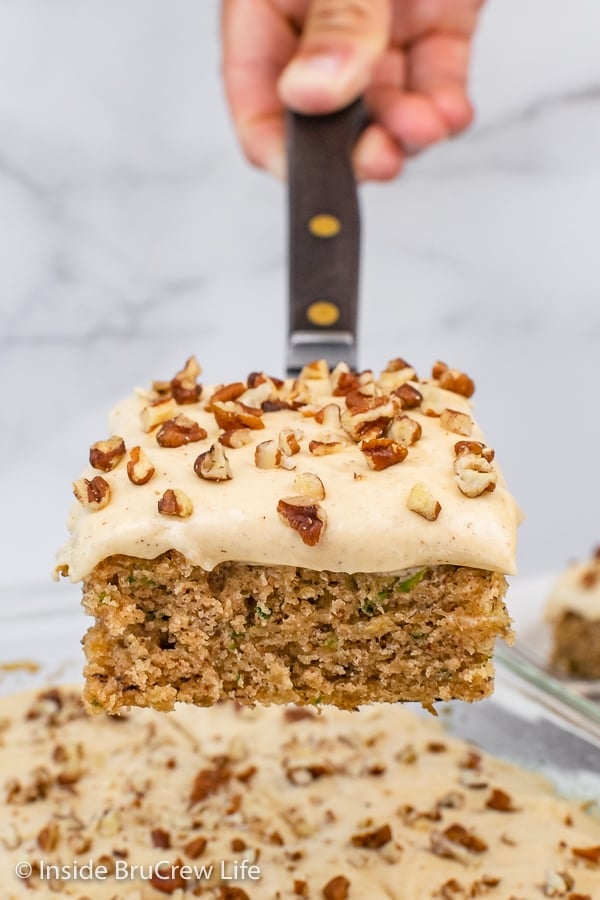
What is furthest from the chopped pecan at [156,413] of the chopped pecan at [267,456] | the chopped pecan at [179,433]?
the chopped pecan at [267,456]

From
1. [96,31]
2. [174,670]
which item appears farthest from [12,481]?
[174,670]

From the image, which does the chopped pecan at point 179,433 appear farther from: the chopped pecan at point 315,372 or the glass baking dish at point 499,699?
the glass baking dish at point 499,699

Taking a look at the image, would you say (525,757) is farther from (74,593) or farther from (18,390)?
(18,390)

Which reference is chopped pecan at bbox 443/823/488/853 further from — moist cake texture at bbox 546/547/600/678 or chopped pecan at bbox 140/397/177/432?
moist cake texture at bbox 546/547/600/678

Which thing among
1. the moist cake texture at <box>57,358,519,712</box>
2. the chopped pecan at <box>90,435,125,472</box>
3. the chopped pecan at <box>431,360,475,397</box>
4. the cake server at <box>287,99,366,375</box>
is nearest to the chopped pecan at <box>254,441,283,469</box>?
the moist cake texture at <box>57,358,519,712</box>

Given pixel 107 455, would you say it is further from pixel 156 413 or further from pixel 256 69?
pixel 256 69
